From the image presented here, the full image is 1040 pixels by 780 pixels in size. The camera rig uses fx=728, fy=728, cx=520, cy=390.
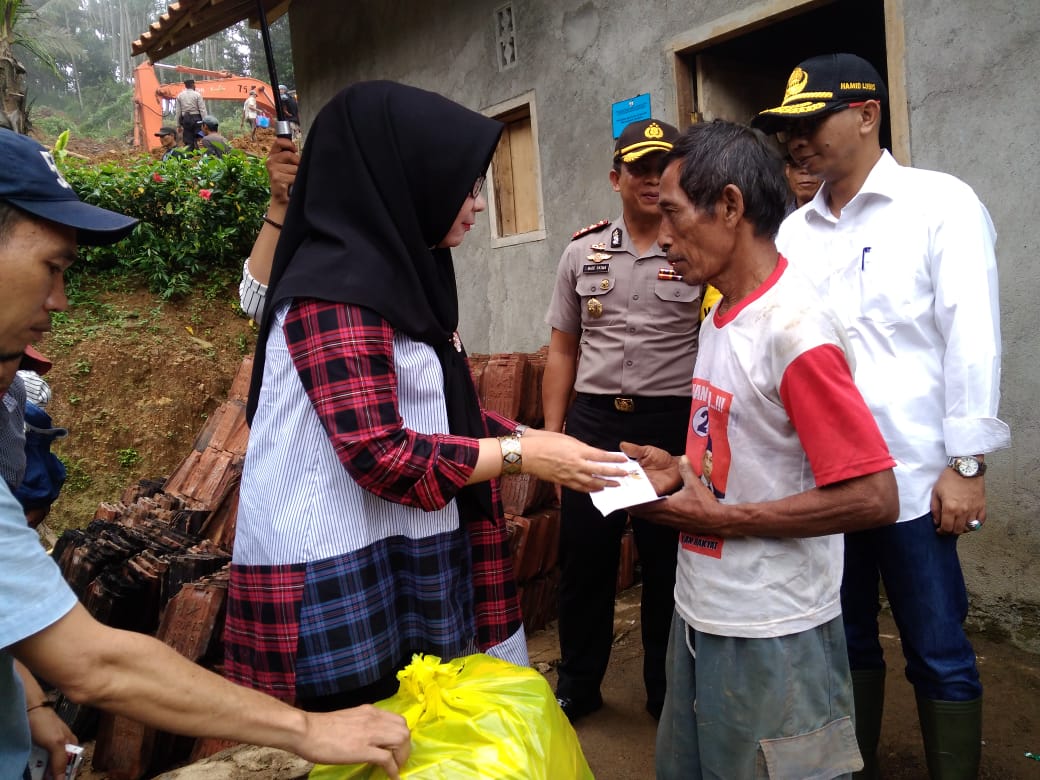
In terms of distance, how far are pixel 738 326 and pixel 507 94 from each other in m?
5.11

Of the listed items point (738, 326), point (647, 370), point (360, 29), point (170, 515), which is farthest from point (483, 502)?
point (360, 29)

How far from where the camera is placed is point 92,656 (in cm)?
104

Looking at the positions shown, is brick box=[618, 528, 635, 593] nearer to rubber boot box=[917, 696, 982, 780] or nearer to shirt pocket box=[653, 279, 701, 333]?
shirt pocket box=[653, 279, 701, 333]

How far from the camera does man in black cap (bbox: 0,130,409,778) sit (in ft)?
3.35

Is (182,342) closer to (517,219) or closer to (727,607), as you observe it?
(517,219)

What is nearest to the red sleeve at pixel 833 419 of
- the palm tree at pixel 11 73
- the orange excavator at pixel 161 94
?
the palm tree at pixel 11 73

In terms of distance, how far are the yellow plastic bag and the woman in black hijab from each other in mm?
194

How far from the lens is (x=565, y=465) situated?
1607 millimetres

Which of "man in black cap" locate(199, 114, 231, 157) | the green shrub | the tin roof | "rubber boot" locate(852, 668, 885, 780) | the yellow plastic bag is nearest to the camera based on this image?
the yellow plastic bag

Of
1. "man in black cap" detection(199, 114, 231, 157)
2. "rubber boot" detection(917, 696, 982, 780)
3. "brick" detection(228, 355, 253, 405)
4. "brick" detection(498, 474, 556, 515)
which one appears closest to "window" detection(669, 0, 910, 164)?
"brick" detection(498, 474, 556, 515)

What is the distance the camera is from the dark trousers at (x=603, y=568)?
286 centimetres

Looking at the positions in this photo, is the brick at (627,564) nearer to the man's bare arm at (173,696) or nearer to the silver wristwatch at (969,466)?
the silver wristwatch at (969,466)

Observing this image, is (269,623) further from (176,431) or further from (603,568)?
(176,431)

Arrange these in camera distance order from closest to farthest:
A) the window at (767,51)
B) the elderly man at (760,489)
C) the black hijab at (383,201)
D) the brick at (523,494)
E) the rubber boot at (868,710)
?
1. the elderly man at (760,489)
2. the black hijab at (383,201)
3. the rubber boot at (868,710)
4. the window at (767,51)
5. the brick at (523,494)
